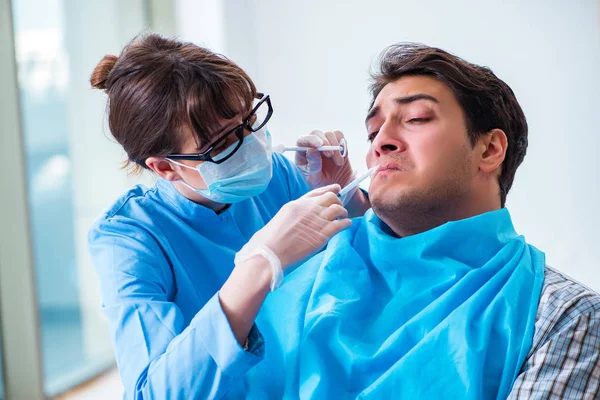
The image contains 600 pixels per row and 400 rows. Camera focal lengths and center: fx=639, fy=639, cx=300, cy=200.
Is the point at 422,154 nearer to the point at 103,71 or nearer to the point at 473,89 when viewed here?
the point at 473,89

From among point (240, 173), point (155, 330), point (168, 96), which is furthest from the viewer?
point (240, 173)

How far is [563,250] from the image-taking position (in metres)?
2.79

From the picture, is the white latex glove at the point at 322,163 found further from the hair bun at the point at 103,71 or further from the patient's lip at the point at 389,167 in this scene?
the hair bun at the point at 103,71

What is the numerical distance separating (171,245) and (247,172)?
10.2 inches

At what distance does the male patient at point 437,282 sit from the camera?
119 centimetres

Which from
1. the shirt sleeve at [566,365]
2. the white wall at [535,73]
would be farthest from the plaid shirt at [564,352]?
the white wall at [535,73]

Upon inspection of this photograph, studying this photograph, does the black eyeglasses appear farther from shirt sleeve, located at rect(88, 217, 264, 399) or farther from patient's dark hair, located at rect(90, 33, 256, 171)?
shirt sleeve, located at rect(88, 217, 264, 399)

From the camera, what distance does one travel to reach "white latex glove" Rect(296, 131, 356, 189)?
1834mm

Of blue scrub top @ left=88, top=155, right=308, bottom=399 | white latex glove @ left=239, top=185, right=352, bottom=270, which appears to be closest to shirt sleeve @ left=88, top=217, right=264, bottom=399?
blue scrub top @ left=88, top=155, right=308, bottom=399

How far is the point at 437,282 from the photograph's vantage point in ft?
4.56

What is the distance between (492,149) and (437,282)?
0.36 meters

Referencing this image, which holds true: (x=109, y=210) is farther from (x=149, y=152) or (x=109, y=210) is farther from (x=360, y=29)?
(x=360, y=29)

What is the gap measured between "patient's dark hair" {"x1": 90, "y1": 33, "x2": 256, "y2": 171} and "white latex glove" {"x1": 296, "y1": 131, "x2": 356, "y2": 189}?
1.09 ft

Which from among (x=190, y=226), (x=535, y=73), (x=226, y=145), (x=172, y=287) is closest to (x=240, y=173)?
(x=226, y=145)
